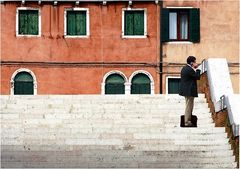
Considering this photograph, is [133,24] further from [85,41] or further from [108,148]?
[108,148]

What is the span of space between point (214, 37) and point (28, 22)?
25.2 ft

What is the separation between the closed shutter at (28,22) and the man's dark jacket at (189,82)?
18543 millimetres

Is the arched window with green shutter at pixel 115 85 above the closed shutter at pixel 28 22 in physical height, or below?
below

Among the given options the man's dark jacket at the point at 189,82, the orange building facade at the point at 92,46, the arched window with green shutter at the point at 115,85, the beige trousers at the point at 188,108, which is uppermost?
the orange building facade at the point at 92,46

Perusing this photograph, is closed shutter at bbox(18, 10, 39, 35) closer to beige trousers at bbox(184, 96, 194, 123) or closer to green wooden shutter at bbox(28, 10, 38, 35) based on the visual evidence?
green wooden shutter at bbox(28, 10, 38, 35)

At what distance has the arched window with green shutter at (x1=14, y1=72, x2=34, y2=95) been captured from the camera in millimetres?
34906

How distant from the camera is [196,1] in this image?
115ft

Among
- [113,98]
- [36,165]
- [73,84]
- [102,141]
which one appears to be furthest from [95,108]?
[73,84]

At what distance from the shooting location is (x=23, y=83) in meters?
35.0

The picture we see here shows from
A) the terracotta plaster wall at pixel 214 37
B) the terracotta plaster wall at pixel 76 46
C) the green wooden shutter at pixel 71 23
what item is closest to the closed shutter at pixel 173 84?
the terracotta plaster wall at pixel 214 37

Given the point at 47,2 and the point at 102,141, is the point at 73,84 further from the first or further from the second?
the point at 102,141

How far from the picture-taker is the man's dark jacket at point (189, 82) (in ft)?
56.1

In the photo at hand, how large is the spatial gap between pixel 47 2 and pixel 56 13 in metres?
0.58

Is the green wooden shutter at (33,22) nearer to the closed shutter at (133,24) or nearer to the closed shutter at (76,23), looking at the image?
the closed shutter at (76,23)
